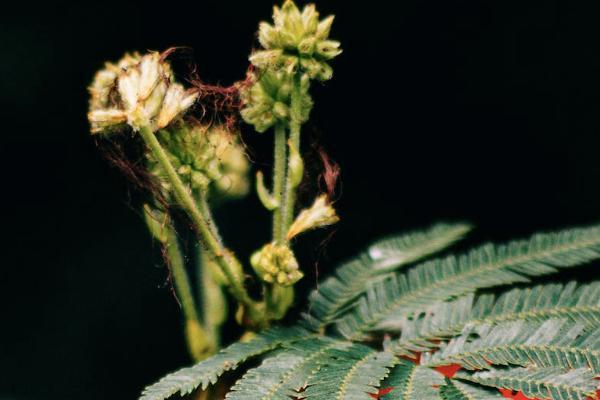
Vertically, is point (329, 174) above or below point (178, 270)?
above

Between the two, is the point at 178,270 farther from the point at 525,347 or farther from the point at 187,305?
the point at 525,347

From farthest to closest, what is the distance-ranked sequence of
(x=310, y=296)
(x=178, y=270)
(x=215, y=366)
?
1. (x=310, y=296)
2. (x=178, y=270)
3. (x=215, y=366)

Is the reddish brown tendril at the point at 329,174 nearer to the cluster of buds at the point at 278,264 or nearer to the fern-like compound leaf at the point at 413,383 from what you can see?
the cluster of buds at the point at 278,264

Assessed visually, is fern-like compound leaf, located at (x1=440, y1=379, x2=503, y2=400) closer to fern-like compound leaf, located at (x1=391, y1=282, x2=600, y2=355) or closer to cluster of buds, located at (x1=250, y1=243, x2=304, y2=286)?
fern-like compound leaf, located at (x1=391, y1=282, x2=600, y2=355)

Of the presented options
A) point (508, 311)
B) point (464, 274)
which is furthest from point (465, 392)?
point (464, 274)

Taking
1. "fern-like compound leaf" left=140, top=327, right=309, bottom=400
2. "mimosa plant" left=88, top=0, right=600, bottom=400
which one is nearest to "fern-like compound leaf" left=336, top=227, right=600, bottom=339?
"mimosa plant" left=88, top=0, right=600, bottom=400

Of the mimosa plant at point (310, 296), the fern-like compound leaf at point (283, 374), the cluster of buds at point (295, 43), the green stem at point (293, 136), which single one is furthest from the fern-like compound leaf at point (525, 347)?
the cluster of buds at point (295, 43)

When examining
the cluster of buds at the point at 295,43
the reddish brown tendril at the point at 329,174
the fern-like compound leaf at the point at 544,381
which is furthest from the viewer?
the reddish brown tendril at the point at 329,174
